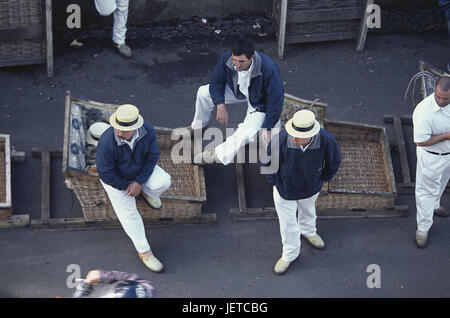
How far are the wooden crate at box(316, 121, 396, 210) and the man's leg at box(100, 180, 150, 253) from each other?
1.99 metres

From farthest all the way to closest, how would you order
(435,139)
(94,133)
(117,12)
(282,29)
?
1. (282,29)
2. (117,12)
3. (94,133)
4. (435,139)

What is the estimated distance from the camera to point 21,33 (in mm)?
8820

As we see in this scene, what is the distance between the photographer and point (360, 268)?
707 centimetres

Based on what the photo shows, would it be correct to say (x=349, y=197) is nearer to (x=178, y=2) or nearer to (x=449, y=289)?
(x=449, y=289)

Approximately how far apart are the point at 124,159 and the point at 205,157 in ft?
4.77

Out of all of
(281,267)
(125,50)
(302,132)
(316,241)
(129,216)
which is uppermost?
(125,50)

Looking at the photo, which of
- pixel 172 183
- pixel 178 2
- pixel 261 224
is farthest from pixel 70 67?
pixel 261 224

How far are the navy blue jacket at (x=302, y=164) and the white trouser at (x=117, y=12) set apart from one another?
3.83 metres

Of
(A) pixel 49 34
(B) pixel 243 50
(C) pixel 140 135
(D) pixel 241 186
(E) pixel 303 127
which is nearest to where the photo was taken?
(E) pixel 303 127

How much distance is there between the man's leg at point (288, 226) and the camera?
21.6 feet

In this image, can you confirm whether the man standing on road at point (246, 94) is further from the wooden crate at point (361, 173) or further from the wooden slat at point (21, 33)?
the wooden slat at point (21, 33)

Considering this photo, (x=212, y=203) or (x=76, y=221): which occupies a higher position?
(x=212, y=203)

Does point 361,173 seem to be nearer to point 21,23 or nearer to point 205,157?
point 205,157

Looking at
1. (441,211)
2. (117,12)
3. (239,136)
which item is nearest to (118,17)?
(117,12)
